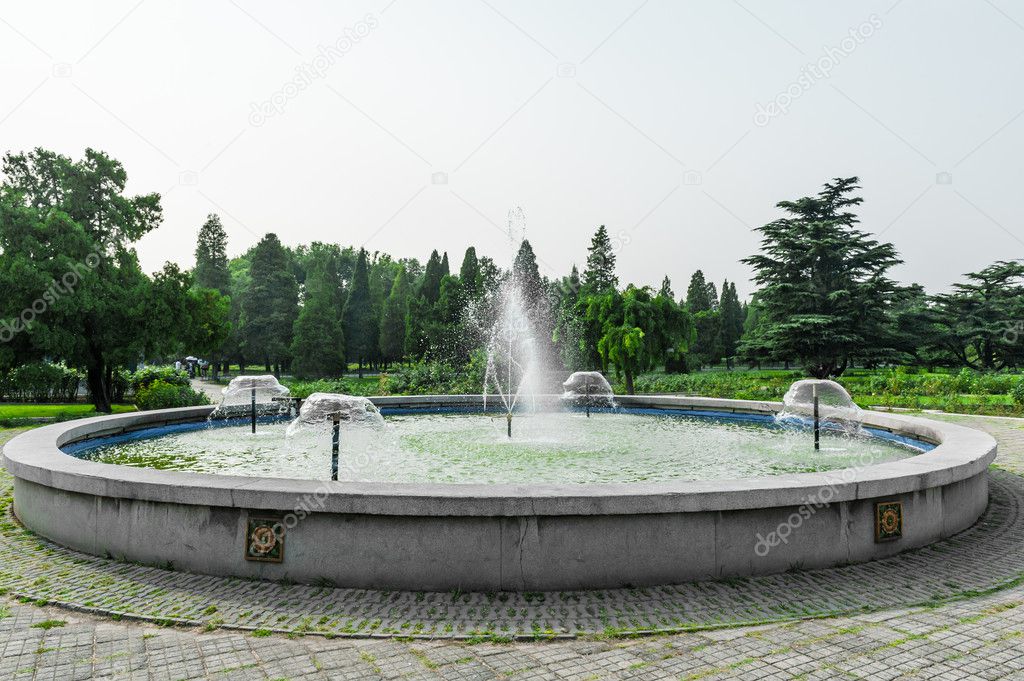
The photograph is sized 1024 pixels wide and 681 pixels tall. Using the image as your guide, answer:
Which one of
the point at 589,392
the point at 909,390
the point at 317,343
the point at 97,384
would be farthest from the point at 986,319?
the point at 97,384

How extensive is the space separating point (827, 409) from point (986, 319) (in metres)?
41.6

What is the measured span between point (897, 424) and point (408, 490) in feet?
34.7

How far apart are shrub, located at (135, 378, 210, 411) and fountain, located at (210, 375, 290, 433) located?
3051mm

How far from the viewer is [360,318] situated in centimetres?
5562

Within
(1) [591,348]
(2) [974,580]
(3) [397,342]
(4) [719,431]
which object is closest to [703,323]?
(3) [397,342]

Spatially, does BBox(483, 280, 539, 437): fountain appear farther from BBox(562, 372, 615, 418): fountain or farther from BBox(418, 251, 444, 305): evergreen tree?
BBox(418, 251, 444, 305): evergreen tree

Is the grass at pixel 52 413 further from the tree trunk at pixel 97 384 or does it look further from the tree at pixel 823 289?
the tree at pixel 823 289

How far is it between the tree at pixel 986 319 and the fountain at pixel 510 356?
2838 centimetres

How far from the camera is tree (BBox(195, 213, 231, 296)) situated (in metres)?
59.4

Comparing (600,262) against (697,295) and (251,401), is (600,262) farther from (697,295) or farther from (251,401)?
(251,401)

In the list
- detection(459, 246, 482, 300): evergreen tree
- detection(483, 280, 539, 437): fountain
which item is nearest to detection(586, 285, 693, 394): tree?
detection(483, 280, 539, 437): fountain

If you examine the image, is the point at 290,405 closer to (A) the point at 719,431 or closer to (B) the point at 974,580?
(A) the point at 719,431

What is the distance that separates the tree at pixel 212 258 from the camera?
5941 cm

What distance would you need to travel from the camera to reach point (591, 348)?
104 feet
